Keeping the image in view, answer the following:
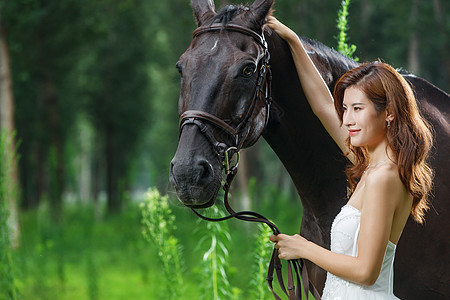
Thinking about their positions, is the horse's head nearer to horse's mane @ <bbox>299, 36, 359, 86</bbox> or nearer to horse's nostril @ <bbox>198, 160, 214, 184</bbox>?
horse's nostril @ <bbox>198, 160, 214, 184</bbox>

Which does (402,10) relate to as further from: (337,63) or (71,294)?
(337,63)

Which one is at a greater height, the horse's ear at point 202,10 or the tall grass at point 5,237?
the horse's ear at point 202,10

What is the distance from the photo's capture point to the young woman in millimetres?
1927

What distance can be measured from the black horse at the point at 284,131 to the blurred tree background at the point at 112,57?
190 inches

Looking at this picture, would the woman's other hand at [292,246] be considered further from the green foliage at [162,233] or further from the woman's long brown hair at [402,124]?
the green foliage at [162,233]

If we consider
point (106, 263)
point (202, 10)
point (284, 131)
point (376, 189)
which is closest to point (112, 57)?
point (106, 263)

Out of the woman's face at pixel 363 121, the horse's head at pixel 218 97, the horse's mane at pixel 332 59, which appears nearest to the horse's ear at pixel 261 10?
the horse's head at pixel 218 97

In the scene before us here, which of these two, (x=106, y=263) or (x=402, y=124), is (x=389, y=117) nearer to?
(x=402, y=124)

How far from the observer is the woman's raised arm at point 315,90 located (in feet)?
8.94

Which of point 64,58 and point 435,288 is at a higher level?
point 64,58

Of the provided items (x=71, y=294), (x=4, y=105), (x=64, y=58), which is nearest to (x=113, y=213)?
(x=64, y=58)

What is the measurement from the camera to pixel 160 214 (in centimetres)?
388

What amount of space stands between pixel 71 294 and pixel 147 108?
14803mm

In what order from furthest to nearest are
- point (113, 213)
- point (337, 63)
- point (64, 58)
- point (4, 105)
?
1. point (113, 213)
2. point (64, 58)
3. point (4, 105)
4. point (337, 63)
